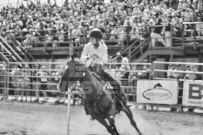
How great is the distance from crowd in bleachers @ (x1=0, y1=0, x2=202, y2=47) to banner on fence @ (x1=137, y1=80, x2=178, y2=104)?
12.4 feet

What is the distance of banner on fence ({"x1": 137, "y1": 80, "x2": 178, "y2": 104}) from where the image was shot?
50.8 ft

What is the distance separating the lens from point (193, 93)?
49.0 ft

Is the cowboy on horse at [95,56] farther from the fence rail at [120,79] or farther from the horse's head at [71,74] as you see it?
the fence rail at [120,79]

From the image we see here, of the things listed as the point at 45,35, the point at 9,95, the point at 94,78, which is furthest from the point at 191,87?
the point at 45,35

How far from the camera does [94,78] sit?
28.3ft

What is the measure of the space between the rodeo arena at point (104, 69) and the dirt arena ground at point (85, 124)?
0.03 m

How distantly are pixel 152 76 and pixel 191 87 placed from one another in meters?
1.77

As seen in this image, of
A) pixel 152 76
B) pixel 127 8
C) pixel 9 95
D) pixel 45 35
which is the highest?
pixel 127 8

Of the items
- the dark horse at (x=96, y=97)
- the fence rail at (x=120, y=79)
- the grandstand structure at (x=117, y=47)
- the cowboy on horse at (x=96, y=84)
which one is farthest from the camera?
the grandstand structure at (x=117, y=47)

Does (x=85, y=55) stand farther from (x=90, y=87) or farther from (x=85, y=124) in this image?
(x=85, y=124)

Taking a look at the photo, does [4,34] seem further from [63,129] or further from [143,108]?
[63,129]

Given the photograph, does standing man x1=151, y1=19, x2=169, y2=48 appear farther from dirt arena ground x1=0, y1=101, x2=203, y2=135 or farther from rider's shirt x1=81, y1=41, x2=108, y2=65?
rider's shirt x1=81, y1=41, x2=108, y2=65

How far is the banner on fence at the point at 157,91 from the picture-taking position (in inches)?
610

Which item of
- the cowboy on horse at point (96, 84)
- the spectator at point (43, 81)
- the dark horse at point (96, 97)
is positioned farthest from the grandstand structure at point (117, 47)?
the dark horse at point (96, 97)
